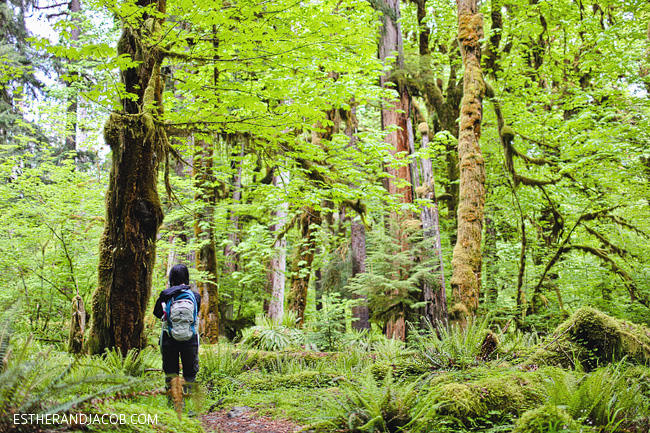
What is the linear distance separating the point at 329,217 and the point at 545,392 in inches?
530

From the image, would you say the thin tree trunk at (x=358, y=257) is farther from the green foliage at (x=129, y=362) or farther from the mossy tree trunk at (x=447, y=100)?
the green foliage at (x=129, y=362)

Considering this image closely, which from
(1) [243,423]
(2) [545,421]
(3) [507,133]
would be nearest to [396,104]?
(3) [507,133]

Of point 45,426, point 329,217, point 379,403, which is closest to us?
point 45,426

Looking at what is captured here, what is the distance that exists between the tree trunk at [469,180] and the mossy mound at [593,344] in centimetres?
176

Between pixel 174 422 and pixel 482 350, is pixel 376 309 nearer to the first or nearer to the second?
pixel 482 350

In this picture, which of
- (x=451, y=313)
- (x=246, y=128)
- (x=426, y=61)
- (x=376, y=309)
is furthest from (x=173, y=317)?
(x=426, y=61)

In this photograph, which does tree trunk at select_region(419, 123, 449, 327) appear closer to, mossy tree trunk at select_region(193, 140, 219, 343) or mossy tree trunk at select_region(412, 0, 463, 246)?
mossy tree trunk at select_region(412, 0, 463, 246)

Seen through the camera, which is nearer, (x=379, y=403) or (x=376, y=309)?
(x=379, y=403)

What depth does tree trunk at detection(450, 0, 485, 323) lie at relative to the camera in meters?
6.66

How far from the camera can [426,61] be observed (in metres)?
11.8

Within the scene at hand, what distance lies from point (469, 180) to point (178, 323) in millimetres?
5535

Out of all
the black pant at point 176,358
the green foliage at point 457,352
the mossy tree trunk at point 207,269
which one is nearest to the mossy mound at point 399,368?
the green foliage at point 457,352

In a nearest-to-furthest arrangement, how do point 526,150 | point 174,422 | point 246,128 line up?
point 174,422, point 246,128, point 526,150

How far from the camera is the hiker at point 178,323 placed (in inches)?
175
